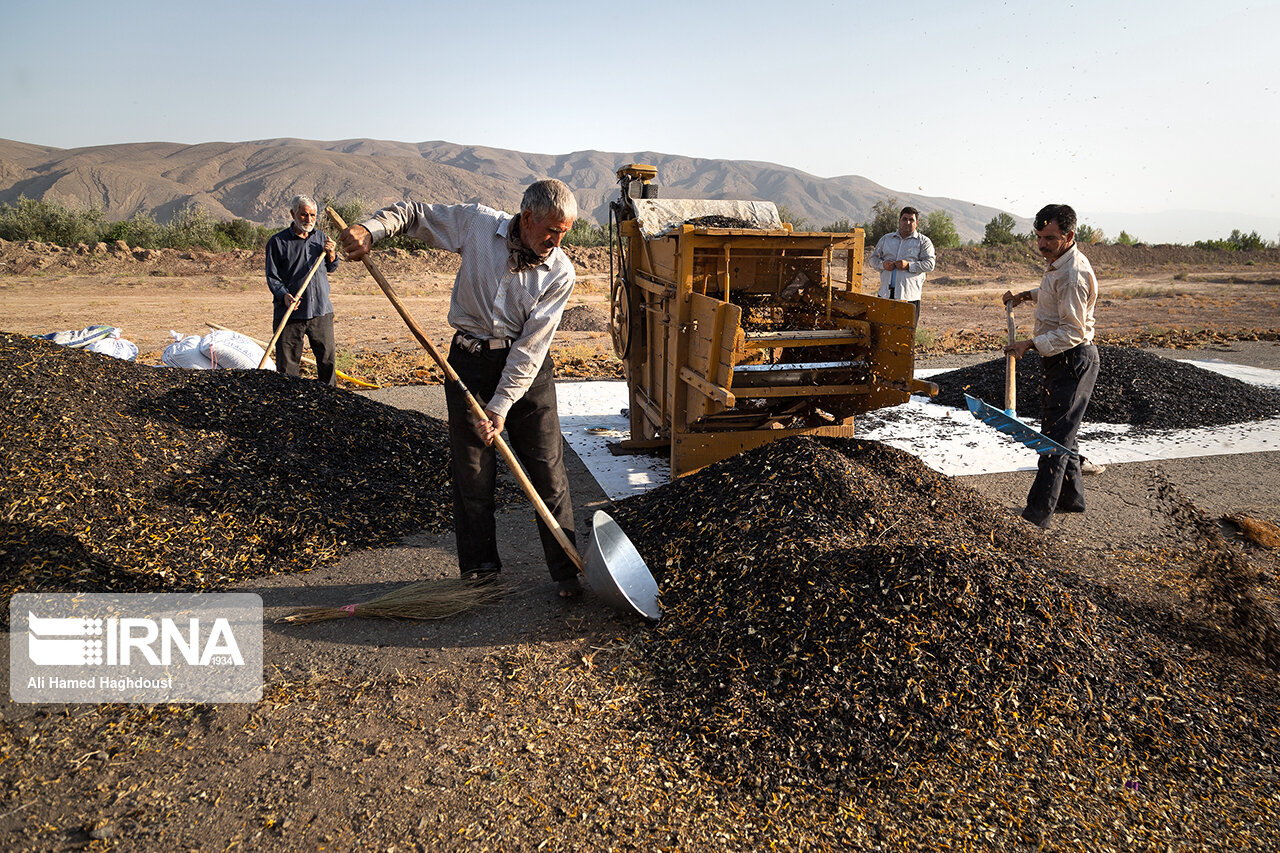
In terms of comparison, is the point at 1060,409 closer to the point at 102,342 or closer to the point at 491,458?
the point at 491,458

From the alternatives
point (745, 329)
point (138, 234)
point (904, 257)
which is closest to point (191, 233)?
point (138, 234)

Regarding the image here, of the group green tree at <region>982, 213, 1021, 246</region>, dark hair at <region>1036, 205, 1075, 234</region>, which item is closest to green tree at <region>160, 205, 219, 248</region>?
dark hair at <region>1036, 205, 1075, 234</region>

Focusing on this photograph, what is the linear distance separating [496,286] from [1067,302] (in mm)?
3342

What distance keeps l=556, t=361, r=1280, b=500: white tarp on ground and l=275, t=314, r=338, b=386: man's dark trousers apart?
2.30 m

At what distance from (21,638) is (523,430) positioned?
222cm

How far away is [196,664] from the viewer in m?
2.88

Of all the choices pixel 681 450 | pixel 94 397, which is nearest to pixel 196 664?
pixel 94 397

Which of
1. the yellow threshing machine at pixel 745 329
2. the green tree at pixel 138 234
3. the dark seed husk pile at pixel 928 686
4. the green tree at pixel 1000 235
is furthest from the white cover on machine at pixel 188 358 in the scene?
the green tree at pixel 1000 235

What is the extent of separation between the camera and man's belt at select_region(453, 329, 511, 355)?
3.23 m

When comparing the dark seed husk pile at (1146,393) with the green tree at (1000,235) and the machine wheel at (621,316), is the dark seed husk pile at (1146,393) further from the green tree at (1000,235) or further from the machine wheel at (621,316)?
the green tree at (1000,235)

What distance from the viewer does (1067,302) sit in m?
4.29

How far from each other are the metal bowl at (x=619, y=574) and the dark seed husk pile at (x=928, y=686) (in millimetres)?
90

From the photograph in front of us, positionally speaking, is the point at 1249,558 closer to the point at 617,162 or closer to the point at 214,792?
the point at 214,792

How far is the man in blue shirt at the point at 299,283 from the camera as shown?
248 inches
